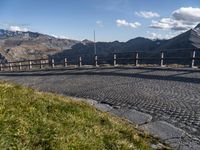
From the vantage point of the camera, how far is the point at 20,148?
5.10m

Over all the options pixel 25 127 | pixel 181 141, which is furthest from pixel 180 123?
pixel 25 127

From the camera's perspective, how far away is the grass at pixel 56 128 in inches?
216

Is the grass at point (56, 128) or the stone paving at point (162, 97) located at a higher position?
the grass at point (56, 128)

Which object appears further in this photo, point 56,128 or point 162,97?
point 162,97

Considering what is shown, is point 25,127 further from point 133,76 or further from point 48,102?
point 133,76

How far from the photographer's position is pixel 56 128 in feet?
20.2

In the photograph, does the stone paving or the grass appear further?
the stone paving

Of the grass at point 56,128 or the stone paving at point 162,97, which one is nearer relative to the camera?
the grass at point 56,128

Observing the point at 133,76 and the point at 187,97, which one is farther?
the point at 133,76

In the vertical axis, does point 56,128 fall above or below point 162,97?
above

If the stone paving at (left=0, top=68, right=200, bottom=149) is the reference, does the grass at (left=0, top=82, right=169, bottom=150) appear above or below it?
above

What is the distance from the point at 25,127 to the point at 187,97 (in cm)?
740

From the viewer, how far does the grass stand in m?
5.48

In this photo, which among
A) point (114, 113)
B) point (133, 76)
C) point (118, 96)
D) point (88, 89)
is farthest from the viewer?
point (133, 76)
